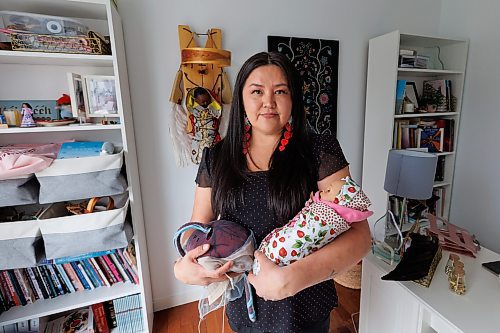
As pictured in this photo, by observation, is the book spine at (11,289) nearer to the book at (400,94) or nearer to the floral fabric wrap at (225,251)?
the floral fabric wrap at (225,251)

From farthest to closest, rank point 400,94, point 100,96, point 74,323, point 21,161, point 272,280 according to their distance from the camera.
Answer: point 400,94 → point 74,323 → point 100,96 → point 21,161 → point 272,280

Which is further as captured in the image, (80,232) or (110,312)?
(110,312)

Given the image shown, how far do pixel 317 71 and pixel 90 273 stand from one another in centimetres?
198

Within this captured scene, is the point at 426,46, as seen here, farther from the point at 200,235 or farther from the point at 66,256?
the point at 66,256

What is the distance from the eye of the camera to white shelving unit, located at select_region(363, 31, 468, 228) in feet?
6.66

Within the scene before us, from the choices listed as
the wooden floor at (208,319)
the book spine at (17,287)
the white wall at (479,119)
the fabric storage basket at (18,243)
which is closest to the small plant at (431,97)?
the white wall at (479,119)

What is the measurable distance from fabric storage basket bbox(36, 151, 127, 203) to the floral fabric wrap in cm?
68

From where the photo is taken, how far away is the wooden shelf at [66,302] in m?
1.41

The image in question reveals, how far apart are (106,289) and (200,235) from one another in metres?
1.15

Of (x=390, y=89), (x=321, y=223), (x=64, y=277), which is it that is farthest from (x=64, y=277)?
(x=390, y=89)

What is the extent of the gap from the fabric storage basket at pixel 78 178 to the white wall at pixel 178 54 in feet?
1.53

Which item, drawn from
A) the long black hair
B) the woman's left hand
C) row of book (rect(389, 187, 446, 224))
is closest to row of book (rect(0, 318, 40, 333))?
the long black hair

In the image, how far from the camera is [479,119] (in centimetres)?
224

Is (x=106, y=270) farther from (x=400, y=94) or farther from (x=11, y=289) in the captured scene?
(x=400, y=94)
